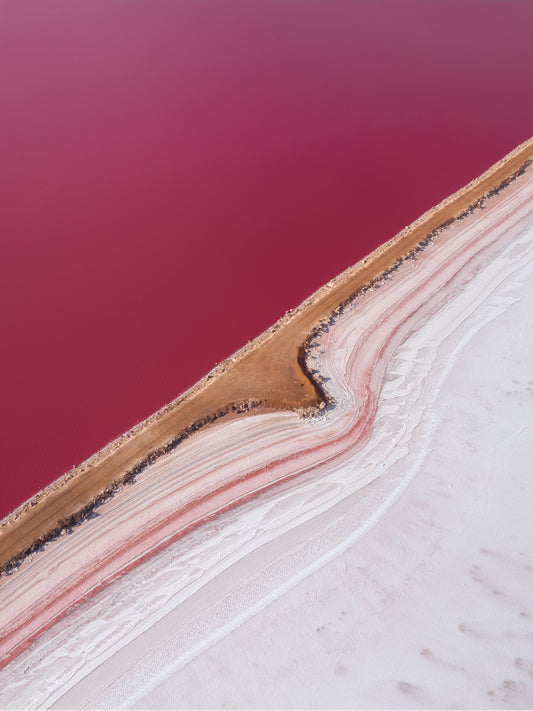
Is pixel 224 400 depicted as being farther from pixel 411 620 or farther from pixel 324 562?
pixel 411 620

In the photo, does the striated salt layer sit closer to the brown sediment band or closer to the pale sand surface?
the pale sand surface

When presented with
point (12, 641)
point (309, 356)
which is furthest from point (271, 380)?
point (12, 641)

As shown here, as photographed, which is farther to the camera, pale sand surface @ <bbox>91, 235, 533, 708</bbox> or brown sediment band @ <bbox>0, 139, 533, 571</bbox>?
brown sediment band @ <bbox>0, 139, 533, 571</bbox>

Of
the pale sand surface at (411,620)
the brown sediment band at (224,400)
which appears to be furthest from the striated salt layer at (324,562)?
the brown sediment band at (224,400)

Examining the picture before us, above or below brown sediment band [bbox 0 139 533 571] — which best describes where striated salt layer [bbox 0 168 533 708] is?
below

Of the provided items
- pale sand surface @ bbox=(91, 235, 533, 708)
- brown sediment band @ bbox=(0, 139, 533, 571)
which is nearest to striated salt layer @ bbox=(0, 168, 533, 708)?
pale sand surface @ bbox=(91, 235, 533, 708)

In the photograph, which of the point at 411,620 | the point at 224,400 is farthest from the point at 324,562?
the point at 224,400
